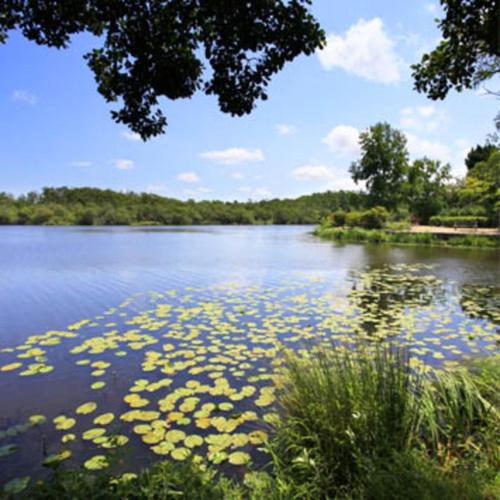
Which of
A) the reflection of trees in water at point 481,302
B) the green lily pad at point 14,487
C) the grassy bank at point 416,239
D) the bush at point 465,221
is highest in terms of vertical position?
the bush at point 465,221

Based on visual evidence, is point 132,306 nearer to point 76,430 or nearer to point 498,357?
point 76,430

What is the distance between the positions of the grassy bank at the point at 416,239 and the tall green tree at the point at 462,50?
18610mm

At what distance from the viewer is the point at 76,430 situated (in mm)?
2834

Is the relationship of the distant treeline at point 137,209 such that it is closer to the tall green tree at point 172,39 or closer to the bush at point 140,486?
the tall green tree at point 172,39

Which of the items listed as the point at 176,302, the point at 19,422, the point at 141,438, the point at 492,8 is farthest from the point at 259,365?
the point at 492,8

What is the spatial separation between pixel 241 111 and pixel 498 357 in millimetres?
3793

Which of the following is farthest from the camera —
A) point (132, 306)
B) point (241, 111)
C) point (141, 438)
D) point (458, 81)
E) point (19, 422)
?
point (132, 306)

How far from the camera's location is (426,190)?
3547 centimetres

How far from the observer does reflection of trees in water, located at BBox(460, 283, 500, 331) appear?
6410mm

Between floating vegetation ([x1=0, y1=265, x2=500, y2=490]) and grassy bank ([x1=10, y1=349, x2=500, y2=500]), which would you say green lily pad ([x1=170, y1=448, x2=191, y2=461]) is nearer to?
floating vegetation ([x1=0, y1=265, x2=500, y2=490])

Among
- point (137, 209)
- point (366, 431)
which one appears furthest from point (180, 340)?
point (137, 209)

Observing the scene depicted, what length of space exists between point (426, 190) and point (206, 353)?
37289mm

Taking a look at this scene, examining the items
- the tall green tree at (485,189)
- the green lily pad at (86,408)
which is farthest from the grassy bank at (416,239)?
the green lily pad at (86,408)

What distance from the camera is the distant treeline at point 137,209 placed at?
7106 centimetres
